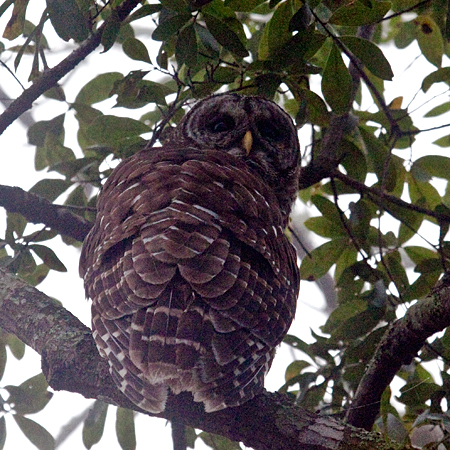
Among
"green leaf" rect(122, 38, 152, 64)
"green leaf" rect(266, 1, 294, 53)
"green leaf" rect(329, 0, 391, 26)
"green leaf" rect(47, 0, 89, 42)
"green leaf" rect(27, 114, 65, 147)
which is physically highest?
"green leaf" rect(122, 38, 152, 64)

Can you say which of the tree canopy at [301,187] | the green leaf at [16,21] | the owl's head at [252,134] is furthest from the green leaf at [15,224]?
the owl's head at [252,134]

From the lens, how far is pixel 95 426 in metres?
3.13

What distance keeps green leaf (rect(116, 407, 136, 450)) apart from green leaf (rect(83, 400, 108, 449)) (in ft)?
0.26

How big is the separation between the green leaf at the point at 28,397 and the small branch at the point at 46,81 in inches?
48.9

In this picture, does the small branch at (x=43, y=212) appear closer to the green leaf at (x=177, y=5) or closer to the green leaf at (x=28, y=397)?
the green leaf at (x=28, y=397)

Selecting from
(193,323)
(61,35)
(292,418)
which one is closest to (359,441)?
(292,418)

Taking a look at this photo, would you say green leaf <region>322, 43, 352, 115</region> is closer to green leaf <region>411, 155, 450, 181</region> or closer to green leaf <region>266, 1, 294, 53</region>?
green leaf <region>266, 1, 294, 53</region>

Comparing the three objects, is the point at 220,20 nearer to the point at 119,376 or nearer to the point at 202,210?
the point at 202,210

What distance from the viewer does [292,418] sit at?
2131mm

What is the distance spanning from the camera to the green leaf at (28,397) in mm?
3086

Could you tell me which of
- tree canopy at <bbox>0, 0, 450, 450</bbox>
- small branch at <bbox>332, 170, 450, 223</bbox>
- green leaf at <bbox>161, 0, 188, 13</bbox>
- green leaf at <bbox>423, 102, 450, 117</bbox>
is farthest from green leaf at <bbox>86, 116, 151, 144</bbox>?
green leaf at <bbox>423, 102, 450, 117</bbox>

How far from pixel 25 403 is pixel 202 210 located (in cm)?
145

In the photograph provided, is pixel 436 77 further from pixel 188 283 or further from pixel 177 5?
pixel 188 283

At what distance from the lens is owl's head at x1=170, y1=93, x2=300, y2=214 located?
3.76m
